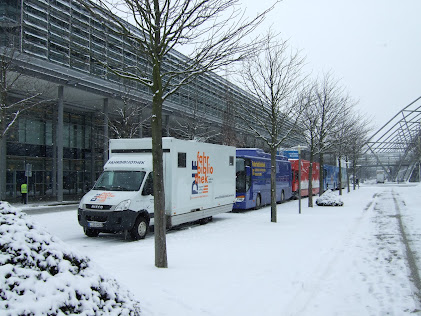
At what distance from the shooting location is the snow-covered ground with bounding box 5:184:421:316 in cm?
569

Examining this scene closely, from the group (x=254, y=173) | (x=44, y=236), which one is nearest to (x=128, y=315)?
(x=44, y=236)

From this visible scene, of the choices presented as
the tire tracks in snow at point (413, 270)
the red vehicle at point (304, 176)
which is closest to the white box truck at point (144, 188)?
the tire tracks in snow at point (413, 270)

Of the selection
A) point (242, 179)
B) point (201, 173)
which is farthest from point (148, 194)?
point (242, 179)

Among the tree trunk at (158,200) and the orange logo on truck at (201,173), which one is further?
the orange logo on truck at (201,173)

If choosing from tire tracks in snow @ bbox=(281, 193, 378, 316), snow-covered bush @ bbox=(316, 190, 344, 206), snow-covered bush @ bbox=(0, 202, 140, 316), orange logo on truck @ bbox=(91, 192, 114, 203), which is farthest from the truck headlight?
snow-covered bush @ bbox=(316, 190, 344, 206)

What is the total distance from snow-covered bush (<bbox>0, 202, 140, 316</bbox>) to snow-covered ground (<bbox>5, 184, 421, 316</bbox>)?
72 centimetres

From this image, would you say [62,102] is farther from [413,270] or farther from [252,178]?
[413,270]

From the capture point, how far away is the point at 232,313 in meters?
5.35

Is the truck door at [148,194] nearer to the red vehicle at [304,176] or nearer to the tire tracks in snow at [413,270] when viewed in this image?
the tire tracks in snow at [413,270]

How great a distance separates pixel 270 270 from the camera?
25.4 ft

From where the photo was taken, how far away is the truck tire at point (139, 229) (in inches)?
465

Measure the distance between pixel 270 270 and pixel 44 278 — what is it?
17.1 feet

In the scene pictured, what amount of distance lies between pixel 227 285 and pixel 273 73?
36.7 feet

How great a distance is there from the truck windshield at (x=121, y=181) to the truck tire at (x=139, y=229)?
938mm
